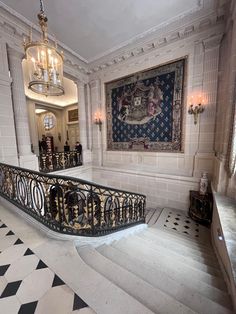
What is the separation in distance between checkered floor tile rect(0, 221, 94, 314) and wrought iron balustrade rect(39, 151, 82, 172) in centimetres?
373

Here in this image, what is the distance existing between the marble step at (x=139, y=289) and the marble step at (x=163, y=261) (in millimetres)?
656

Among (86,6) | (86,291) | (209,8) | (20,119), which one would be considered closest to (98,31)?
(86,6)

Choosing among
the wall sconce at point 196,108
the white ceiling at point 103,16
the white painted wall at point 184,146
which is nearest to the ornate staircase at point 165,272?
the white painted wall at point 184,146

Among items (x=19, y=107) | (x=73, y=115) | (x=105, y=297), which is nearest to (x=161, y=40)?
(x=19, y=107)

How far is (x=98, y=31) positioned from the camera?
4.02 meters

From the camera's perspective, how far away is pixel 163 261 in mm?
2068

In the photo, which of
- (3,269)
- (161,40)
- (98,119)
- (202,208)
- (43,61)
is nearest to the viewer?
(3,269)

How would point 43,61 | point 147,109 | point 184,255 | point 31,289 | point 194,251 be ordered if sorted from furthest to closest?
point 147,109, point 194,251, point 184,255, point 43,61, point 31,289

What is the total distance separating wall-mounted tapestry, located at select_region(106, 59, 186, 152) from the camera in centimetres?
428

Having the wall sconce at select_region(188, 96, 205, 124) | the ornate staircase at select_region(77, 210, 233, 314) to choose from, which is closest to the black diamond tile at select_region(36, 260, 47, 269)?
the ornate staircase at select_region(77, 210, 233, 314)

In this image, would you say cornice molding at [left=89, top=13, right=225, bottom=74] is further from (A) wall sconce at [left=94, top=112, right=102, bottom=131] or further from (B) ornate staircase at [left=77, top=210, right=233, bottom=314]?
(B) ornate staircase at [left=77, top=210, right=233, bottom=314]

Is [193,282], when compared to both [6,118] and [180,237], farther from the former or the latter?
[6,118]

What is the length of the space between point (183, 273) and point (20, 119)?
5062mm

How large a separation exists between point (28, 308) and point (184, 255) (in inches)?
85.0
